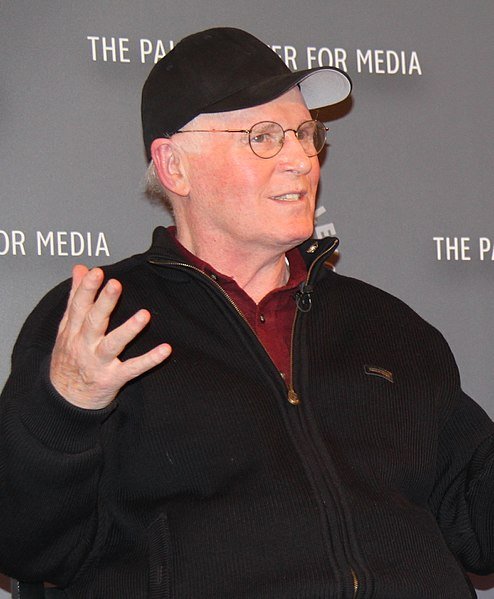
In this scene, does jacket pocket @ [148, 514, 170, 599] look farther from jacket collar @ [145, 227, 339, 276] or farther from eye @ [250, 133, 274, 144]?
eye @ [250, 133, 274, 144]

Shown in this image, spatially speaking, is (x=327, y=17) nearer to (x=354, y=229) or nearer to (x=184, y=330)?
(x=354, y=229)

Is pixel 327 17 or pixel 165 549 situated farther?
pixel 327 17

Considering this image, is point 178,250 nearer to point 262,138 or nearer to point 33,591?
point 262,138

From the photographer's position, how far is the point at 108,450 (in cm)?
189

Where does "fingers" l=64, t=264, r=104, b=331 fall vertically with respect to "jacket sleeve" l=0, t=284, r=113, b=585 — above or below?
above

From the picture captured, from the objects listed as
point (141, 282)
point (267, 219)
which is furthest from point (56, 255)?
point (267, 219)

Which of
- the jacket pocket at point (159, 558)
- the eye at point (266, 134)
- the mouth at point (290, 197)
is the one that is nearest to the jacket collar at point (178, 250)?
the mouth at point (290, 197)

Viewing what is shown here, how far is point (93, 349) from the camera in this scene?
5.31 feet

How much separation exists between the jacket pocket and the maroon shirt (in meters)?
0.38

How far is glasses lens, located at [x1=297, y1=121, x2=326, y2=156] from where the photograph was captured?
214 centimetres

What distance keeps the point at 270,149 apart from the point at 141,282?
1.18ft

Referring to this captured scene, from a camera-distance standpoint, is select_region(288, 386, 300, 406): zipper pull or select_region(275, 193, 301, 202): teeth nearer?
select_region(288, 386, 300, 406): zipper pull

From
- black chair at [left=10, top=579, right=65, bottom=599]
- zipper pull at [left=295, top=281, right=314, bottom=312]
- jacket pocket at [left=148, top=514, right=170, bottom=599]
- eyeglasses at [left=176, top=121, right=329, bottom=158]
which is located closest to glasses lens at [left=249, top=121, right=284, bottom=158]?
eyeglasses at [left=176, top=121, right=329, bottom=158]

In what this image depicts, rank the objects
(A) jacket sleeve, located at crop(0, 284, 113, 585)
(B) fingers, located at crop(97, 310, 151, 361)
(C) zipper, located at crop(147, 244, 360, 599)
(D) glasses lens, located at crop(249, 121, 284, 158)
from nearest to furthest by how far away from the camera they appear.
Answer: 1. (B) fingers, located at crop(97, 310, 151, 361)
2. (A) jacket sleeve, located at crop(0, 284, 113, 585)
3. (C) zipper, located at crop(147, 244, 360, 599)
4. (D) glasses lens, located at crop(249, 121, 284, 158)
